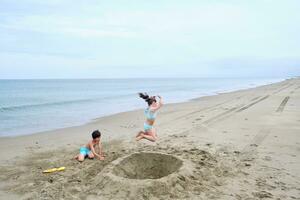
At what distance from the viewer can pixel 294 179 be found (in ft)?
18.0

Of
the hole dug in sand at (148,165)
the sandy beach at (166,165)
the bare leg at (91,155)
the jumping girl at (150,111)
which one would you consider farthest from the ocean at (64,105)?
the hole dug in sand at (148,165)

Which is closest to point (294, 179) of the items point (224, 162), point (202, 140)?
point (224, 162)

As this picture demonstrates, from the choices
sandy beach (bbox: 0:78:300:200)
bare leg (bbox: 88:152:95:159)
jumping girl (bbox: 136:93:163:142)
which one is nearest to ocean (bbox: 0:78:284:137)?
sandy beach (bbox: 0:78:300:200)

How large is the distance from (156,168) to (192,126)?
486cm

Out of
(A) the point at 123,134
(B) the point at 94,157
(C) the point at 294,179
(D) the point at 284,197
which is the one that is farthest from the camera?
(A) the point at 123,134

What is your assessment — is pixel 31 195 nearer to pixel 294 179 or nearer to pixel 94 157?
pixel 94 157

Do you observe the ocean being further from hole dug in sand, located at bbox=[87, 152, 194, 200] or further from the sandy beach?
hole dug in sand, located at bbox=[87, 152, 194, 200]

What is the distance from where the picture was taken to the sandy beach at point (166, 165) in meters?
4.90

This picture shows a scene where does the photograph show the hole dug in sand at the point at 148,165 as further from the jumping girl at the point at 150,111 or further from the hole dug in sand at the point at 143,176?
the jumping girl at the point at 150,111

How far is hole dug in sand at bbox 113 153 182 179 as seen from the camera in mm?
5863

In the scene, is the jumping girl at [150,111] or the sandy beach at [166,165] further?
the jumping girl at [150,111]

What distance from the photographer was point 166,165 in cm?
609

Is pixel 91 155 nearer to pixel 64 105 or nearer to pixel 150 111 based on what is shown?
pixel 150 111

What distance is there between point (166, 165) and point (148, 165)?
0.38 meters
